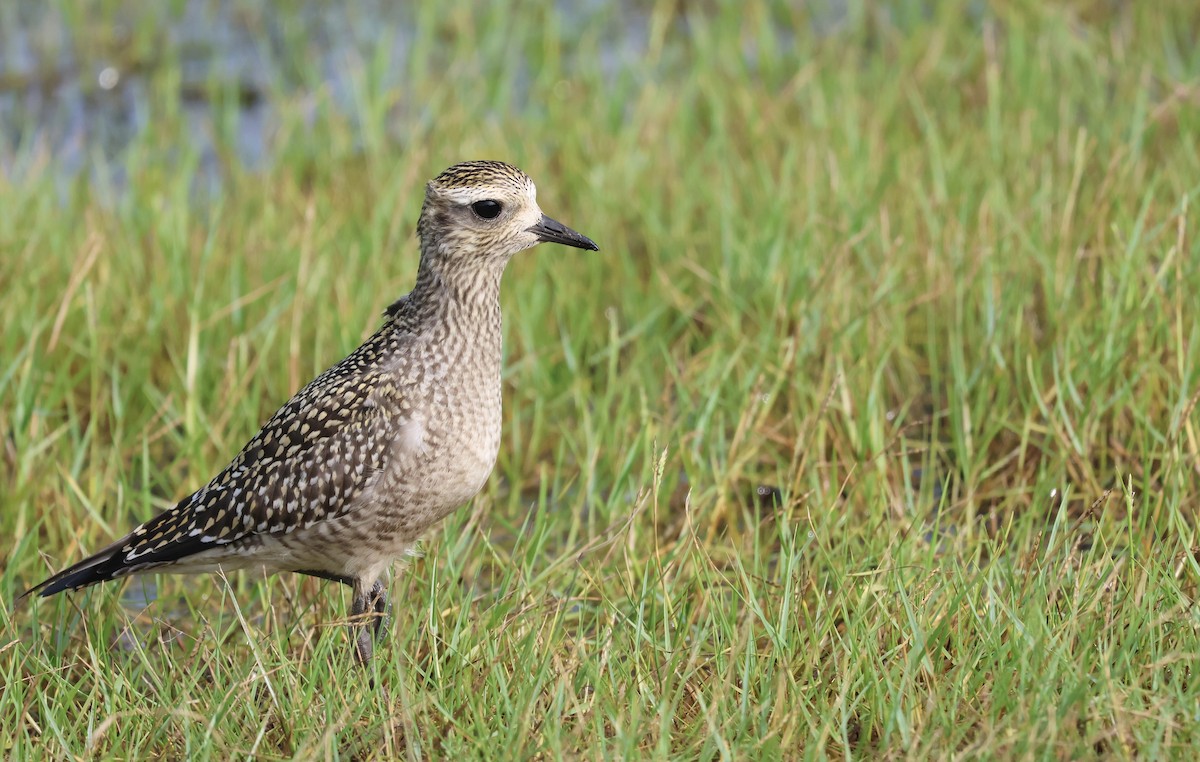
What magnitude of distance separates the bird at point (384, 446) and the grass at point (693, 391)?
192mm

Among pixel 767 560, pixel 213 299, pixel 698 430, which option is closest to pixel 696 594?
pixel 767 560

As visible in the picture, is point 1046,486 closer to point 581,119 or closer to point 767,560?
point 767,560

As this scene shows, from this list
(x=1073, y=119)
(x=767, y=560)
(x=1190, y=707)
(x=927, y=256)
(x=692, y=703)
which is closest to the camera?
(x=1190, y=707)

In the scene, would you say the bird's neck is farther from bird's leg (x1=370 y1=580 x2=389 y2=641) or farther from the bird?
bird's leg (x1=370 y1=580 x2=389 y2=641)

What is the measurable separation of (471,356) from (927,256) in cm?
265

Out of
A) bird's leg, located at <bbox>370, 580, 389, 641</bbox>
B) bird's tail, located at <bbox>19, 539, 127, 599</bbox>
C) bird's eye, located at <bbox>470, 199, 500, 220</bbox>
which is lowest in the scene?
bird's leg, located at <bbox>370, 580, 389, 641</bbox>

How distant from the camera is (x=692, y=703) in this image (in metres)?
4.32

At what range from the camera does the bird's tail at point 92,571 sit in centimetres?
482

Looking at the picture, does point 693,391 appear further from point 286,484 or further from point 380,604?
Result: point 286,484

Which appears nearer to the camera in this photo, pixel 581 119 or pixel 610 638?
pixel 610 638

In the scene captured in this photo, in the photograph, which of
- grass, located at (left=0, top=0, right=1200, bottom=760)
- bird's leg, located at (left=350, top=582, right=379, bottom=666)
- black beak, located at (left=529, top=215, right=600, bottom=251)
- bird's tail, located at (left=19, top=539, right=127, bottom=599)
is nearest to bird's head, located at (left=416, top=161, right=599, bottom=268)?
black beak, located at (left=529, top=215, right=600, bottom=251)

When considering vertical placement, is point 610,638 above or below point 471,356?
below

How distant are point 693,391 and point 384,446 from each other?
6.18 feet

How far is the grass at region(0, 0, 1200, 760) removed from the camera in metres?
4.19
